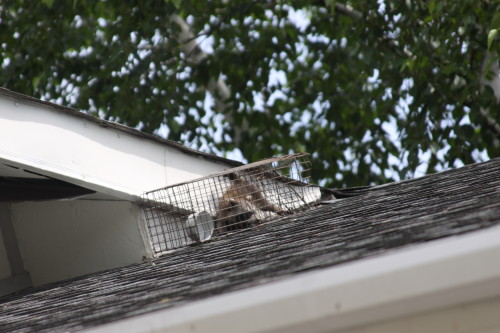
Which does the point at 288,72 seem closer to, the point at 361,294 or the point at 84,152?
the point at 84,152

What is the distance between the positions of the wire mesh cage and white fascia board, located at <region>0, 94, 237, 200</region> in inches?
5.5

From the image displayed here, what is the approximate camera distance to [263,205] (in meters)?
5.30

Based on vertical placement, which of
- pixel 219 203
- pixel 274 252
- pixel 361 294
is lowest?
pixel 361 294

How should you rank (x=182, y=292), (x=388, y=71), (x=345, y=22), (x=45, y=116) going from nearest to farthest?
1. (x=182, y=292)
2. (x=45, y=116)
3. (x=388, y=71)
4. (x=345, y=22)

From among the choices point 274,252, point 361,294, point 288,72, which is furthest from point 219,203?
point 288,72

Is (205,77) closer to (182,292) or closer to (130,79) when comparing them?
(130,79)

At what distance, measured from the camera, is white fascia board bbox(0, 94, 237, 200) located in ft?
15.0

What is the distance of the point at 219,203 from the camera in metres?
5.20

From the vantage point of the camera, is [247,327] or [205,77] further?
[205,77]

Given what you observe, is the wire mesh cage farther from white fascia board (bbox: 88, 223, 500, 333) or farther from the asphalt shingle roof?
white fascia board (bbox: 88, 223, 500, 333)

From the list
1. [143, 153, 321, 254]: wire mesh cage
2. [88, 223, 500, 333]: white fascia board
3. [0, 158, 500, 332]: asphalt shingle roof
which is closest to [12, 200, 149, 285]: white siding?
[143, 153, 321, 254]: wire mesh cage

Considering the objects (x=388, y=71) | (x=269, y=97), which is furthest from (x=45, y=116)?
(x=269, y=97)

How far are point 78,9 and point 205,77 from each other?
178 centimetres

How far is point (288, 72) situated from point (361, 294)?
11848 millimetres
